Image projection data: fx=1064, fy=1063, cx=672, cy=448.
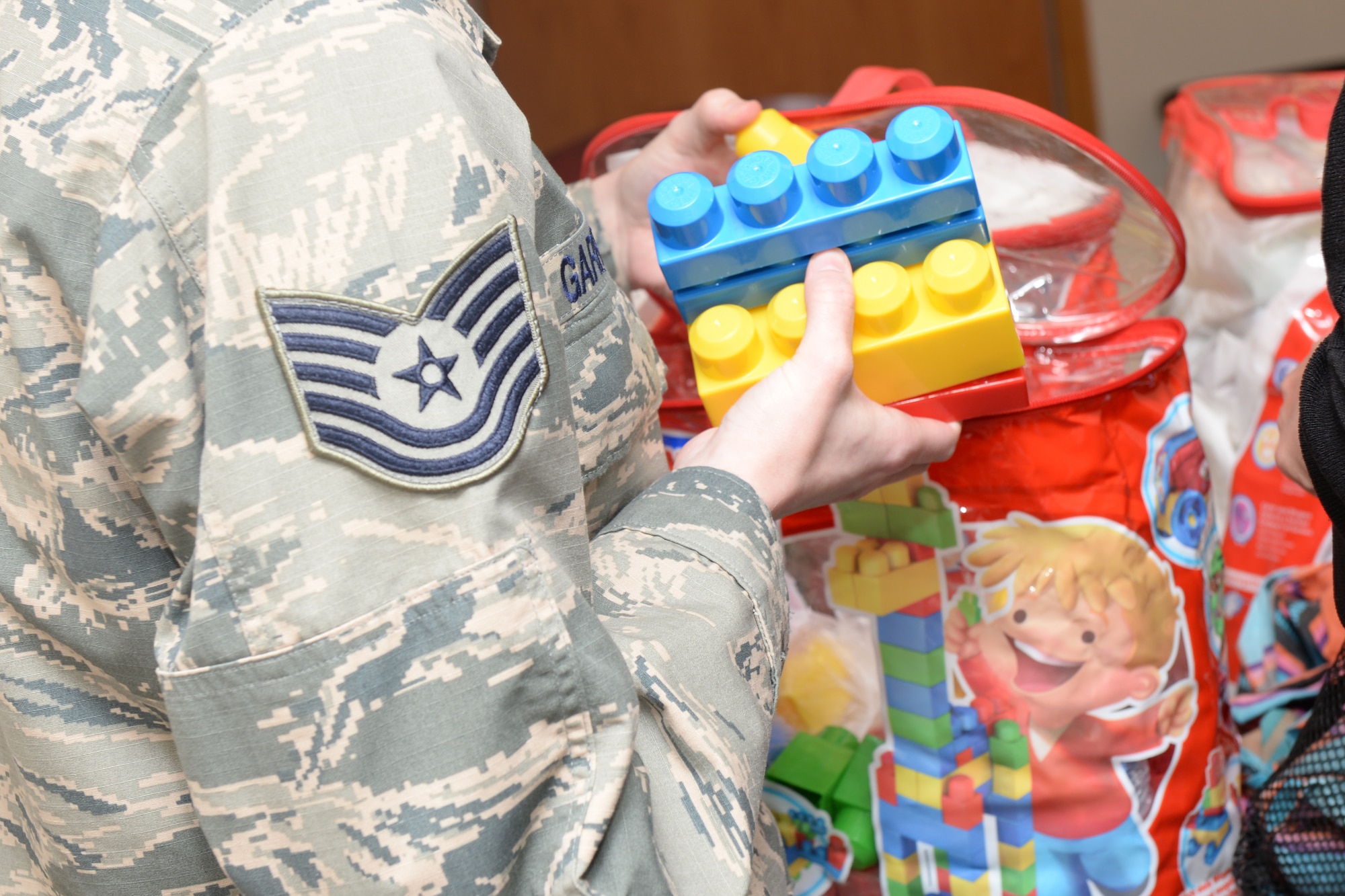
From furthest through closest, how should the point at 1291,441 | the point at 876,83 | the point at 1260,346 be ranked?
the point at 1260,346 → the point at 876,83 → the point at 1291,441

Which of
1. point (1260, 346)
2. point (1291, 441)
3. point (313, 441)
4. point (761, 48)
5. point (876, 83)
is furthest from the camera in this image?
point (761, 48)

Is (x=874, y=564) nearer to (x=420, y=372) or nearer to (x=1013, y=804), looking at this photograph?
(x=1013, y=804)

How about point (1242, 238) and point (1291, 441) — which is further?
point (1242, 238)

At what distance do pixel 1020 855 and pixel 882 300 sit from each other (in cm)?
38

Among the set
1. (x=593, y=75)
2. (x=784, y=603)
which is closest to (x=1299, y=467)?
(x=784, y=603)

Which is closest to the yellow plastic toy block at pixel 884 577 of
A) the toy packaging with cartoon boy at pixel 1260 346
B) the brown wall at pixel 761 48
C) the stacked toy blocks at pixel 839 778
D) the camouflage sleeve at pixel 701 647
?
the stacked toy blocks at pixel 839 778

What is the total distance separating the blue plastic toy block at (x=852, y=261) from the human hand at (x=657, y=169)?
17cm

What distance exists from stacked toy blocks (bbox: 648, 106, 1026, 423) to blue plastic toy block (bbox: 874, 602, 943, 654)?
162mm

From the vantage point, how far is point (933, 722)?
691mm

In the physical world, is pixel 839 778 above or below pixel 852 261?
below

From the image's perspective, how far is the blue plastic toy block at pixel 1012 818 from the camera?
2.24 feet

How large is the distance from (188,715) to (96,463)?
89mm

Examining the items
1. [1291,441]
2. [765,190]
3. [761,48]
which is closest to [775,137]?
[765,190]

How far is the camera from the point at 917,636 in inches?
27.1
